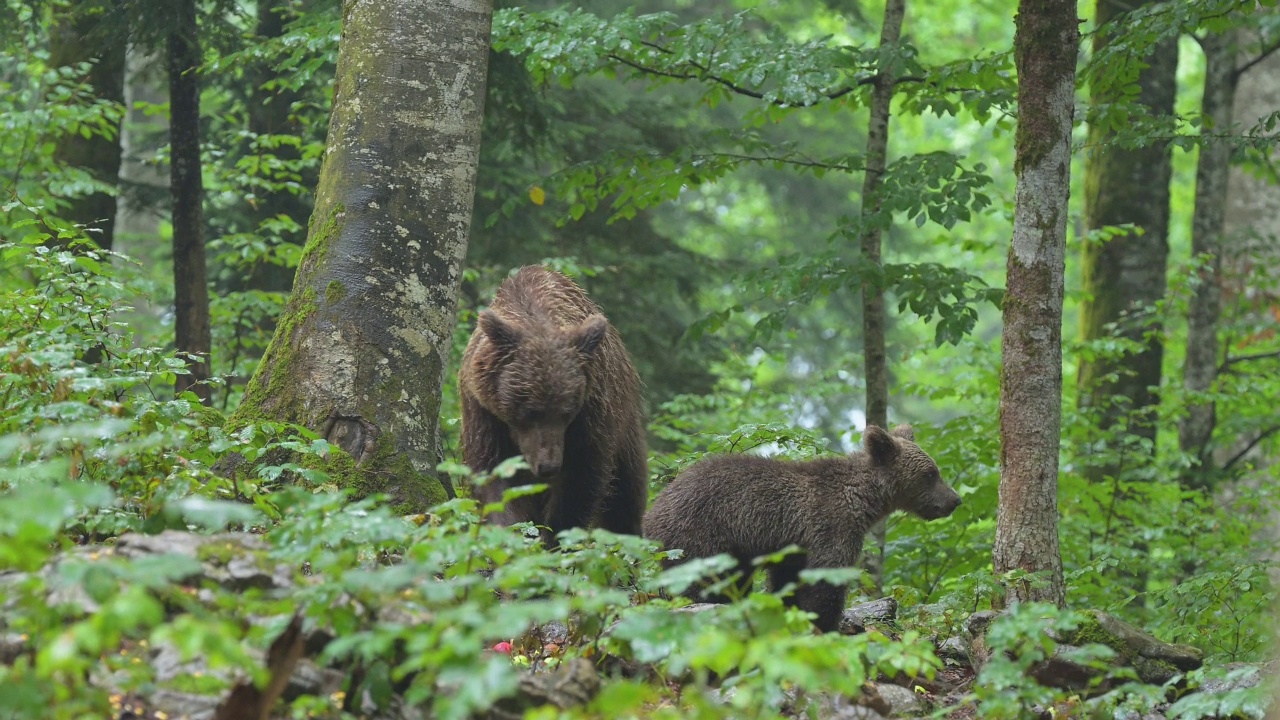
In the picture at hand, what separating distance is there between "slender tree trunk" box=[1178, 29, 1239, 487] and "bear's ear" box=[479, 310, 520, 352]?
29.1 feet

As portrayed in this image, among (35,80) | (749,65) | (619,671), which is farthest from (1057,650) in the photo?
(35,80)

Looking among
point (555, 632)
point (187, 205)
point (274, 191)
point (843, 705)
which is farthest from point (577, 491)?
point (274, 191)

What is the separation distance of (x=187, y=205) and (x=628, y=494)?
519 cm

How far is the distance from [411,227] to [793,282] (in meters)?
3.38

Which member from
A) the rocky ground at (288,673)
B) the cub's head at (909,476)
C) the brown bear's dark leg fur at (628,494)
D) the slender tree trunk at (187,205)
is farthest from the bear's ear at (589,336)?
the slender tree trunk at (187,205)

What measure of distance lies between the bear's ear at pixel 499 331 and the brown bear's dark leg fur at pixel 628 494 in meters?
1.39

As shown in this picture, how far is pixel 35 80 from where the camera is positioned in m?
12.8

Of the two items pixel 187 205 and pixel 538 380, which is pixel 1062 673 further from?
pixel 187 205

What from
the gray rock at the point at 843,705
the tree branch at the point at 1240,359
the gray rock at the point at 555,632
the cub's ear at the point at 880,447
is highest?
the tree branch at the point at 1240,359

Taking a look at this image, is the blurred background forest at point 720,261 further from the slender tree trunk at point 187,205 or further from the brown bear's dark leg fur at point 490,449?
the brown bear's dark leg fur at point 490,449

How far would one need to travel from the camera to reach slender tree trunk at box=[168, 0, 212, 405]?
10664 mm

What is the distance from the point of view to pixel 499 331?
7.33m

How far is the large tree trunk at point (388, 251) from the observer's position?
6480 mm

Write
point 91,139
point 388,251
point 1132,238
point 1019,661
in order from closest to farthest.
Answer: point 1019,661, point 388,251, point 91,139, point 1132,238
